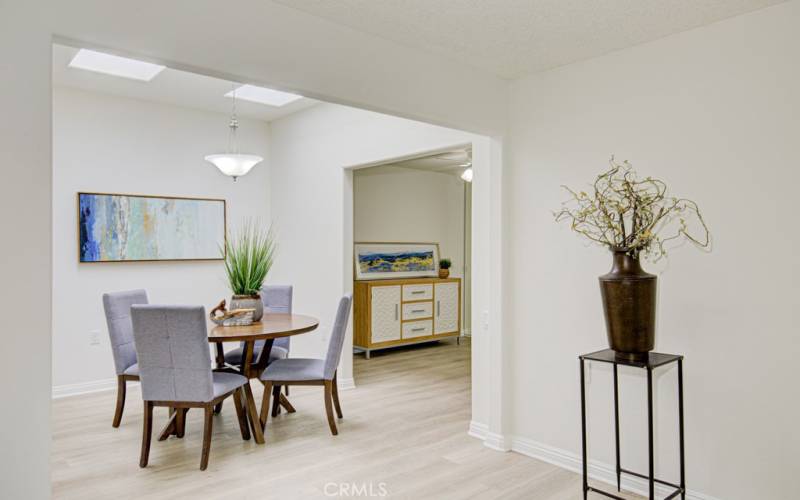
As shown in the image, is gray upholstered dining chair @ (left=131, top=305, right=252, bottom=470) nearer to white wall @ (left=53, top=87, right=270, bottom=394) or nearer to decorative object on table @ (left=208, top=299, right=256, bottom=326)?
decorative object on table @ (left=208, top=299, right=256, bottom=326)

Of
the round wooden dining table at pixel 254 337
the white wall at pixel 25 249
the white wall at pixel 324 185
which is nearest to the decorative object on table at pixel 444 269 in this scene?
the white wall at pixel 324 185

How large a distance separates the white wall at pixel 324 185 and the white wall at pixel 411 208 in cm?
125

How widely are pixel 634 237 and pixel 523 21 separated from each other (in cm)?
117

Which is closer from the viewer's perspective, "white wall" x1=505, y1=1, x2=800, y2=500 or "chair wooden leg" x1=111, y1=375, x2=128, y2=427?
"white wall" x1=505, y1=1, x2=800, y2=500

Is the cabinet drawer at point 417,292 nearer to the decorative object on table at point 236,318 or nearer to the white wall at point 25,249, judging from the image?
the decorative object on table at point 236,318

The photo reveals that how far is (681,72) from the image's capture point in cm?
283

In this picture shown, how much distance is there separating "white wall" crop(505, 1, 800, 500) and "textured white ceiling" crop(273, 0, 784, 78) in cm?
17

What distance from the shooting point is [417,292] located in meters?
6.95

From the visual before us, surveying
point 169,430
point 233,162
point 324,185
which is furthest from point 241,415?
point 324,185

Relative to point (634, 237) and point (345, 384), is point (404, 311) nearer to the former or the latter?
point (345, 384)

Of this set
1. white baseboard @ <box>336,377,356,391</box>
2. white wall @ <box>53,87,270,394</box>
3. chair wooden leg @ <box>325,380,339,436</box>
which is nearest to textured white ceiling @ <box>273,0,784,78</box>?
chair wooden leg @ <box>325,380,339,436</box>

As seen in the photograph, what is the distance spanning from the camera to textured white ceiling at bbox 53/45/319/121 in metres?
4.39

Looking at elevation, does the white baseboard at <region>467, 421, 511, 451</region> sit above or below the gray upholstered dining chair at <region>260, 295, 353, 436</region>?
below

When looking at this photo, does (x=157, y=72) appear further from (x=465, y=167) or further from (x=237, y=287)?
(x=465, y=167)
